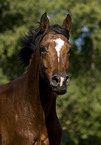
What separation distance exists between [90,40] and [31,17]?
8.08 meters

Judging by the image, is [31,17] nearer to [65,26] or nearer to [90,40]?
[90,40]

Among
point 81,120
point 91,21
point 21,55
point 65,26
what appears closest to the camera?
point 65,26

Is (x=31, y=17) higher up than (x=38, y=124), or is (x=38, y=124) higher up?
(x=31, y=17)

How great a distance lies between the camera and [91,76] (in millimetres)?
22938

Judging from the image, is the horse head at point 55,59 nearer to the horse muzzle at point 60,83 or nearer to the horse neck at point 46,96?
the horse muzzle at point 60,83

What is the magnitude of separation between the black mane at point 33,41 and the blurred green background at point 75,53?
30.3 feet

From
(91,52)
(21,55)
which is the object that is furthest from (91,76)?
(21,55)

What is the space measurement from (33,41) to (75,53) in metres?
18.8

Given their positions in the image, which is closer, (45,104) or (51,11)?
(45,104)

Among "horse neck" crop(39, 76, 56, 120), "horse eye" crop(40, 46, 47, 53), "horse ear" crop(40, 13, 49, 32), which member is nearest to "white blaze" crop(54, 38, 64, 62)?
"horse eye" crop(40, 46, 47, 53)

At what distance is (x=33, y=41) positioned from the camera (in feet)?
12.4

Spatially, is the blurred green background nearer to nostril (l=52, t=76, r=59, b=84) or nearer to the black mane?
the black mane

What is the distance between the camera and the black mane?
10.9 ft

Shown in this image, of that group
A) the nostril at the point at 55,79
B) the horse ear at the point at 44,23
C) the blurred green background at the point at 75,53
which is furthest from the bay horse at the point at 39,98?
the blurred green background at the point at 75,53
